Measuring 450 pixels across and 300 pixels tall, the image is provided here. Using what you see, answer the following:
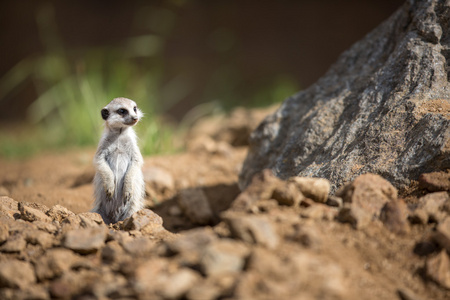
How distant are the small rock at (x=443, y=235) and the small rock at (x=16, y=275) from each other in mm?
1626

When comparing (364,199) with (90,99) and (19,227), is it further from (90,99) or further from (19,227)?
(90,99)

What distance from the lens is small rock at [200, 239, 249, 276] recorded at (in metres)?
1.48

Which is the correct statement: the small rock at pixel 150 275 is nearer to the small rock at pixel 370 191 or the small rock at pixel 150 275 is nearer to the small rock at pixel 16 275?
the small rock at pixel 16 275

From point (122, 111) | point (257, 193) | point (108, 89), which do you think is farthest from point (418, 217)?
point (108, 89)

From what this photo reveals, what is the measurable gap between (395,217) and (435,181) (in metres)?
0.40

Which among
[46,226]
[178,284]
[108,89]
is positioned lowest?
[178,284]

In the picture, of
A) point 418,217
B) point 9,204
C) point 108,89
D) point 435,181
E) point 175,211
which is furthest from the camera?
point 108,89

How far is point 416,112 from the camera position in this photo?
2414 mm

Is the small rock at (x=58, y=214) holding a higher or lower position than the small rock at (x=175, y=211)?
lower

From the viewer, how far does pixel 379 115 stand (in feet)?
8.44

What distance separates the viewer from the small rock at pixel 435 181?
207 cm

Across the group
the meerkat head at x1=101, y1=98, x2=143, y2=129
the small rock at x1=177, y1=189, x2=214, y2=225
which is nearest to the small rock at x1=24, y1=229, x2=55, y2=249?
the meerkat head at x1=101, y1=98, x2=143, y2=129

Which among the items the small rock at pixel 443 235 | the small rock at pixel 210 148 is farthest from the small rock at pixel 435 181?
the small rock at pixel 210 148

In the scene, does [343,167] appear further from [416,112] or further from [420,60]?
[420,60]
